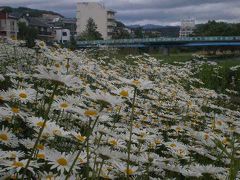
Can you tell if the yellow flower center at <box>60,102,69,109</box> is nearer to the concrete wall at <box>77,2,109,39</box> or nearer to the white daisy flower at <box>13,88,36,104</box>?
the white daisy flower at <box>13,88,36,104</box>

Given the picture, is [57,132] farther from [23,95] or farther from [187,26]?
[187,26]

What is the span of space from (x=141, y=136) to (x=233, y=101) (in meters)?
6.25

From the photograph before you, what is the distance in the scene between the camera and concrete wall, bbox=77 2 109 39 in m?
87.9

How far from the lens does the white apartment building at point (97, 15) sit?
289ft

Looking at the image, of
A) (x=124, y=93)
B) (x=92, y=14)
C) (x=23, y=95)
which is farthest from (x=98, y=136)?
(x=92, y=14)

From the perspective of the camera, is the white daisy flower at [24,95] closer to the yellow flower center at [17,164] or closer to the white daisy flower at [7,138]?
the white daisy flower at [7,138]

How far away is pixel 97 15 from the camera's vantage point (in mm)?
88938

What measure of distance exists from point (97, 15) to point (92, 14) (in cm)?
124

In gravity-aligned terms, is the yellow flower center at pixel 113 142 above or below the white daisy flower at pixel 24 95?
below

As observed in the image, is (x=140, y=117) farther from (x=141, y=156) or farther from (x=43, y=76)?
(x=43, y=76)

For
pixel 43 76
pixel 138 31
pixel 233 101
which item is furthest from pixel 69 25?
pixel 43 76

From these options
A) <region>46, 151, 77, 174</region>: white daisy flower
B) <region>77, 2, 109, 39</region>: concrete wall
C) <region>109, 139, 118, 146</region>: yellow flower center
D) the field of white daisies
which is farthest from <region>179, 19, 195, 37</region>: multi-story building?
<region>46, 151, 77, 174</region>: white daisy flower

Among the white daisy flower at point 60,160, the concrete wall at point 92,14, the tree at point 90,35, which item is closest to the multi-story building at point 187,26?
the concrete wall at point 92,14

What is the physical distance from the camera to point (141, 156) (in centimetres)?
246
